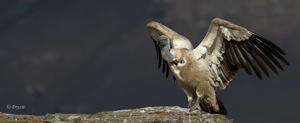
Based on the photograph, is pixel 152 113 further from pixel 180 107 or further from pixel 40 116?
pixel 40 116

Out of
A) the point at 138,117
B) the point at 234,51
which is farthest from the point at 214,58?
the point at 138,117

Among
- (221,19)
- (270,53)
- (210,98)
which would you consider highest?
(221,19)

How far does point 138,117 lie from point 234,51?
13.3ft

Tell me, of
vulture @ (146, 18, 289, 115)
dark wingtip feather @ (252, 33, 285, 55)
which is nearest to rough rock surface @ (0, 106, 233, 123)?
vulture @ (146, 18, 289, 115)

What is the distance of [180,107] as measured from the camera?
12.0 meters

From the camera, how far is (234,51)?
13.4 m

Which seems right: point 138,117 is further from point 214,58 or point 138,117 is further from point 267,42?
point 267,42

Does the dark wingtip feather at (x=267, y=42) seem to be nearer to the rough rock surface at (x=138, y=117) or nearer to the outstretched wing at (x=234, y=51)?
the outstretched wing at (x=234, y=51)

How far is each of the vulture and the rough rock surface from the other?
1000 mm

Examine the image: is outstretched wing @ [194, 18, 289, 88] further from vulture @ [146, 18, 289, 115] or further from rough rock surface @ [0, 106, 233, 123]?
rough rock surface @ [0, 106, 233, 123]

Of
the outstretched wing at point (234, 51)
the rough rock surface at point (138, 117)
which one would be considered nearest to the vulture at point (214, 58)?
the outstretched wing at point (234, 51)

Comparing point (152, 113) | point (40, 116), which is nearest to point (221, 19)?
point (152, 113)

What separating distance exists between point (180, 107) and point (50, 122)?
307 centimetres

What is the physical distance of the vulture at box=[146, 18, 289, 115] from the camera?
12.5 metres
